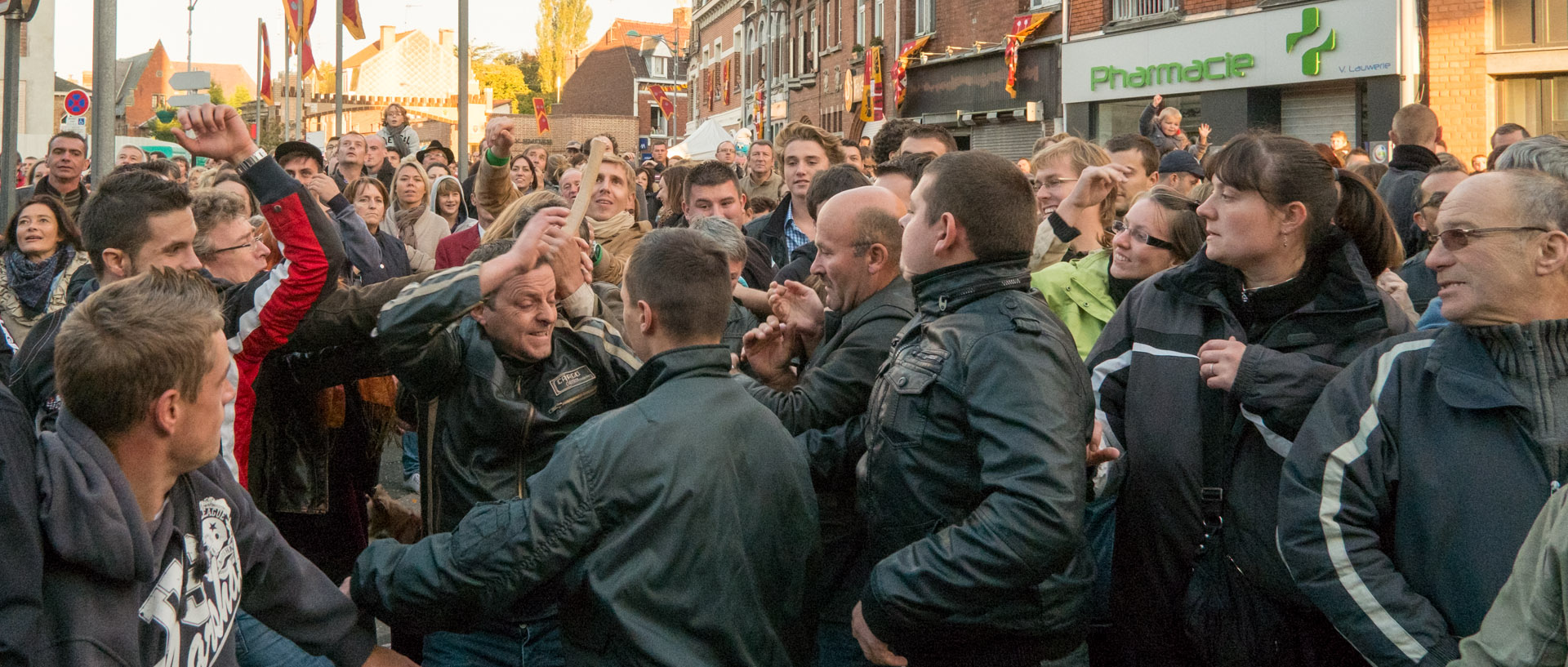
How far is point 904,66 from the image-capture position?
31172 mm

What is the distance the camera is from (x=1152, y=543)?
3449 mm

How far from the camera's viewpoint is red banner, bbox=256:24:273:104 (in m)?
32.2

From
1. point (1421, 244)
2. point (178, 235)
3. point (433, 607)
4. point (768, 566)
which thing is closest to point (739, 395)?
point (768, 566)

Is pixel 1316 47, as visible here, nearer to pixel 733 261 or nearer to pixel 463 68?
pixel 463 68

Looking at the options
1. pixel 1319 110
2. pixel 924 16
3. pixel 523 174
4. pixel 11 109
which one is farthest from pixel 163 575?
pixel 924 16

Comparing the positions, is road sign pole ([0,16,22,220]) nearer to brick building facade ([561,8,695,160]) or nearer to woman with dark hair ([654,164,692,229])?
woman with dark hair ([654,164,692,229])

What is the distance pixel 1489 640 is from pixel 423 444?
2.83 m

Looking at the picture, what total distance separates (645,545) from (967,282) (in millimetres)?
994

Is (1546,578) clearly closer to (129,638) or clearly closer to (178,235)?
(129,638)

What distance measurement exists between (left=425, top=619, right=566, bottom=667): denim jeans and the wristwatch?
63.7 inches

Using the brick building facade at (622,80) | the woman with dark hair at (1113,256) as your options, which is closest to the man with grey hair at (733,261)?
the woman with dark hair at (1113,256)

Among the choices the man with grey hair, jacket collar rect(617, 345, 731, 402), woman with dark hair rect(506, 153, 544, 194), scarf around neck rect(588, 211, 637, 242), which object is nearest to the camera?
jacket collar rect(617, 345, 731, 402)

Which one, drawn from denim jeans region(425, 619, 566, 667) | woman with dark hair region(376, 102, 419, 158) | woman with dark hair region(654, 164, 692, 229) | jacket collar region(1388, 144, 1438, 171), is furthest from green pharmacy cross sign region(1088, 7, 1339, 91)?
denim jeans region(425, 619, 566, 667)

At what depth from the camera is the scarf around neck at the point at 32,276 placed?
6.79m
